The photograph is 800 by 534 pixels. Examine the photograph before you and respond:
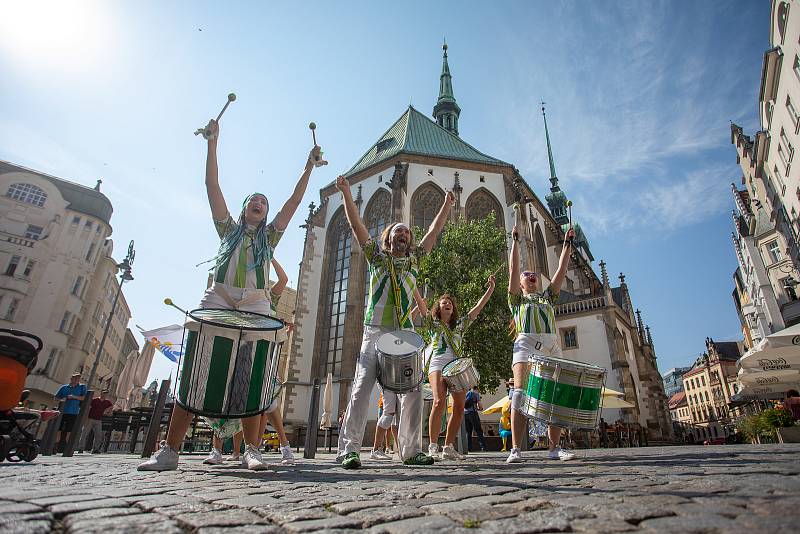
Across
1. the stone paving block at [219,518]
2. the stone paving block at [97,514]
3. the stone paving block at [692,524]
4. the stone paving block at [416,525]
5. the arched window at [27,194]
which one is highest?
the arched window at [27,194]

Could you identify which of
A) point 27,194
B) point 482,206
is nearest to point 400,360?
point 482,206

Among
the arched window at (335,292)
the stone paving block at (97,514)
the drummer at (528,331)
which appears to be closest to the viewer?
the stone paving block at (97,514)

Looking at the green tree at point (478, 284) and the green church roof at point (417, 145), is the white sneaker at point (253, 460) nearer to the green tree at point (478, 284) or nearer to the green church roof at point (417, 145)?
the green tree at point (478, 284)

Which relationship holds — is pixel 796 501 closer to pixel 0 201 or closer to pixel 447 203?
pixel 447 203

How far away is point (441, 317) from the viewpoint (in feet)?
17.9

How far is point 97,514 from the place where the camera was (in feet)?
4.65

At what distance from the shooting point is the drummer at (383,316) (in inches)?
142

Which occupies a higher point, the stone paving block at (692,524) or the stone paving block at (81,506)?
the stone paving block at (692,524)

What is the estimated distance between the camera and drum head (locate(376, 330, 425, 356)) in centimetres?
346

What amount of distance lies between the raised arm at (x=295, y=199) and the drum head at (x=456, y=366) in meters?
2.38

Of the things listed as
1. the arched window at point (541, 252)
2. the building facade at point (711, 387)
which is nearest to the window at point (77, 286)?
the arched window at point (541, 252)

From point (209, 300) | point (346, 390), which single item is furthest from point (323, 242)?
point (209, 300)

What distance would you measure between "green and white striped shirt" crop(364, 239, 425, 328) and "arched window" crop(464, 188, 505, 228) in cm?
1981

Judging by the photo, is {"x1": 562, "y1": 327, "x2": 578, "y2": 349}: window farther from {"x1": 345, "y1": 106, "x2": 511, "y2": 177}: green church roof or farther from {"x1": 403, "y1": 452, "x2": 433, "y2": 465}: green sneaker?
{"x1": 403, "y1": 452, "x2": 433, "y2": 465}: green sneaker
